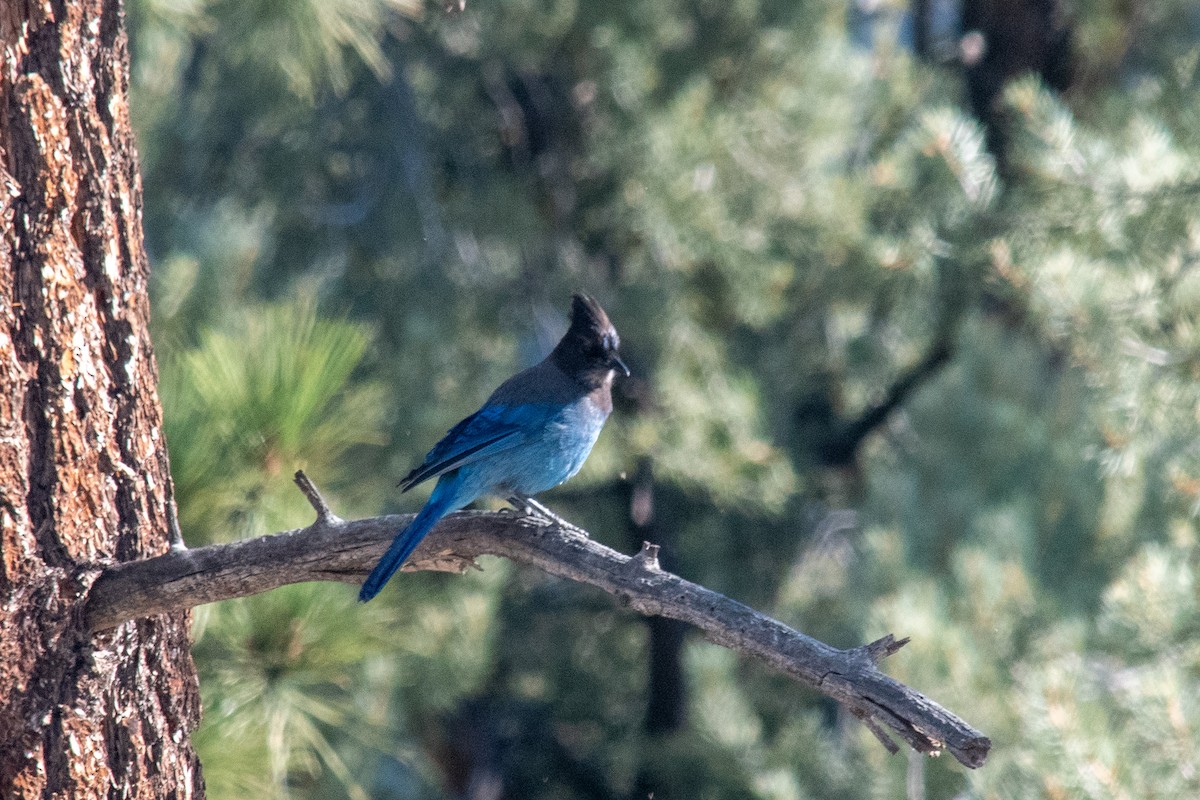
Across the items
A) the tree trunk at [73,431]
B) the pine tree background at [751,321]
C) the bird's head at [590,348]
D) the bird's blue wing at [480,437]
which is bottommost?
the tree trunk at [73,431]

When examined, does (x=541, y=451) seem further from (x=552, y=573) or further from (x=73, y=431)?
(x=73, y=431)

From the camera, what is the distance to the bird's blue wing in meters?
2.99

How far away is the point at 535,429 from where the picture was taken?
10.9 feet

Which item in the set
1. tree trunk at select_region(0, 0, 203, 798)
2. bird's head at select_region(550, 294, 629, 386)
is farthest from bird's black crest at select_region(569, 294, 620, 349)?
tree trunk at select_region(0, 0, 203, 798)

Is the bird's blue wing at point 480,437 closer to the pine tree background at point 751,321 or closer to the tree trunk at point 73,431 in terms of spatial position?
the pine tree background at point 751,321

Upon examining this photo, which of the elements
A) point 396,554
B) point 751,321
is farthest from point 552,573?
point 751,321

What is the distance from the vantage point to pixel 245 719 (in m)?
2.64

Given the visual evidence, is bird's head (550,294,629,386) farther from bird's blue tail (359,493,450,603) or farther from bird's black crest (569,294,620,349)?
bird's blue tail (359,493,450,603)

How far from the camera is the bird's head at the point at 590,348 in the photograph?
11.7 ft

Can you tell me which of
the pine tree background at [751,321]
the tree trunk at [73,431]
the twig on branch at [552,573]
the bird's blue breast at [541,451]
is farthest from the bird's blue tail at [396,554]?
the pine tree background at [751,321]

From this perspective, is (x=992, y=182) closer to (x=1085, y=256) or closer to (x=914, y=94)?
(x=1085, y=256)

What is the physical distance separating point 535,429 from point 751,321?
2.55 meters

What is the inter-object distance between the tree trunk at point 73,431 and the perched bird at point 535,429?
0.71 metres

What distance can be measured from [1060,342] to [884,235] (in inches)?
39.9
